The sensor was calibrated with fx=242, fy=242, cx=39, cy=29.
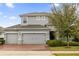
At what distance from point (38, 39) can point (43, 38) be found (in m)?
0.35

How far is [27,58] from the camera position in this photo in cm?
975

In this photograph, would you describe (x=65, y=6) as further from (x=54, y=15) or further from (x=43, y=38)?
(x=43, y=38)

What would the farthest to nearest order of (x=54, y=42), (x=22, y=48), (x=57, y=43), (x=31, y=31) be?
(x=31, y=31) < (x=57, y=43) < (x=54, y=42) < (x=22, y=48)

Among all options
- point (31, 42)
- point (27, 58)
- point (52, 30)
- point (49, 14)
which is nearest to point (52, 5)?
point (49, 14)

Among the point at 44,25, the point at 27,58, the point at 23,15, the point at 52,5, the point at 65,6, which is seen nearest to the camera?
the point at 27,58

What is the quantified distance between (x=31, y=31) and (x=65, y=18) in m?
2.71

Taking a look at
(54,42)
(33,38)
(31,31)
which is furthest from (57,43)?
(31,31)

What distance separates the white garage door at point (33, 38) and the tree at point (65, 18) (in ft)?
3.95

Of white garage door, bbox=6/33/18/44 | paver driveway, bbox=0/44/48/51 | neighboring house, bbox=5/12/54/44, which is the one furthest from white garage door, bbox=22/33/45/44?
white garage door, bbox=6/33/18/44

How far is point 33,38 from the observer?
13875 millimetres

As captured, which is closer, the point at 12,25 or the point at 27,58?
the point at 27,58

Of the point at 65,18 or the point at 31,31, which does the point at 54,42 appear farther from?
the point at 31,31

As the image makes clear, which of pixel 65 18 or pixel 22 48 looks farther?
pixel 22 48

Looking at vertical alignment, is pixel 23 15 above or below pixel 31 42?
above
